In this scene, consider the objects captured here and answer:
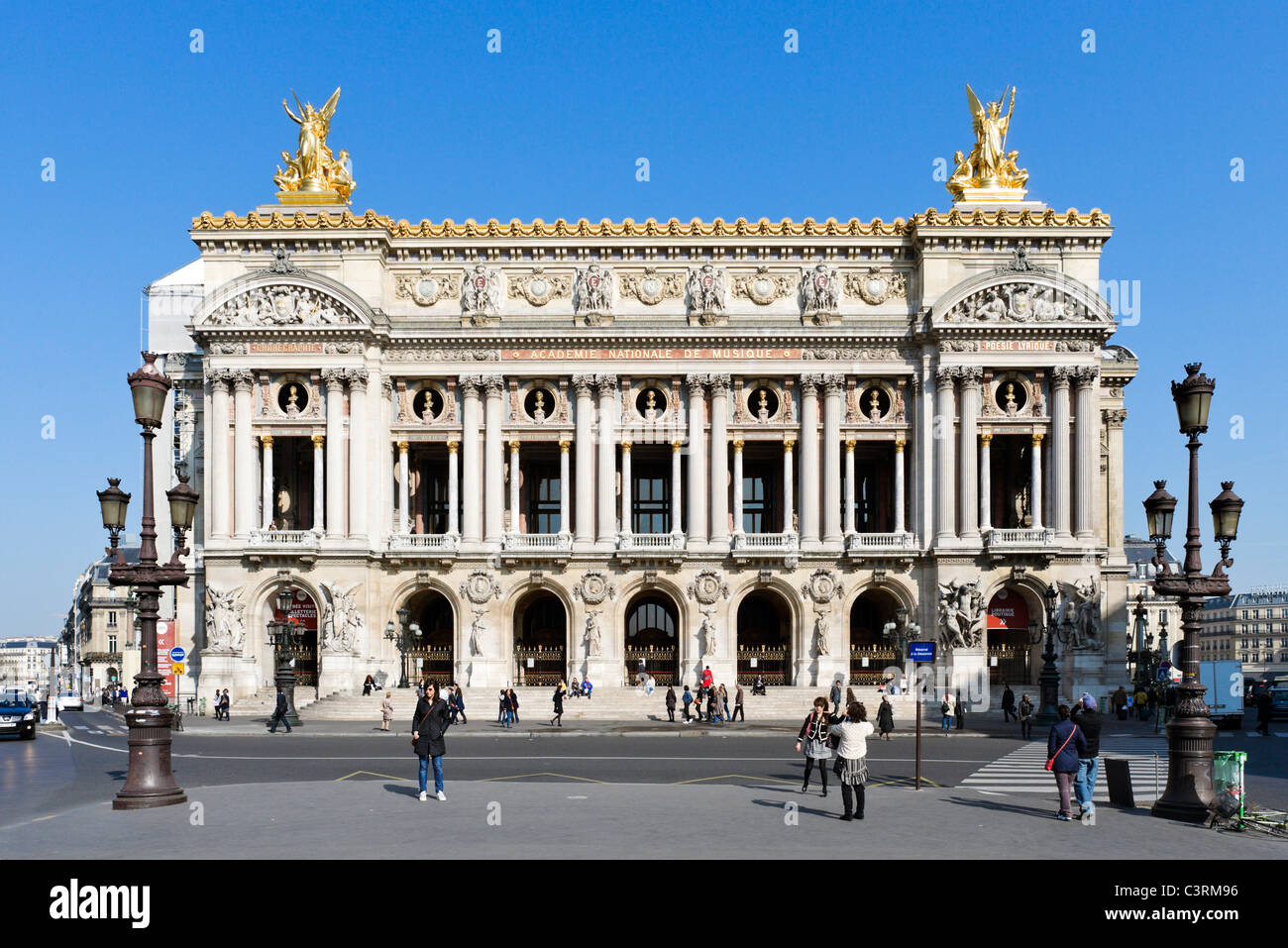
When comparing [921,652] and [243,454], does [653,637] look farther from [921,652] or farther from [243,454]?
[921,652]

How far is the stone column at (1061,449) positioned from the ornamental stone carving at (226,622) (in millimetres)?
37385

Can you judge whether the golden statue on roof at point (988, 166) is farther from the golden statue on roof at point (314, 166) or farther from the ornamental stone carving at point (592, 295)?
the golden statue on roof at point (314, 166)

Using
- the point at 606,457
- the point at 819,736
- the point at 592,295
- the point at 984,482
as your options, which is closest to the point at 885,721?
the point at 819,736

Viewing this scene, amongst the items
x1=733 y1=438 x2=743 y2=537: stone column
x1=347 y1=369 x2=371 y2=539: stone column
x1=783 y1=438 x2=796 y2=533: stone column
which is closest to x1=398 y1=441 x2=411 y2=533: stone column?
x1=347 y1=369 x2=371 y2=539: stone column

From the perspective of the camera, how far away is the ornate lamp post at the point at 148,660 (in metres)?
22.3

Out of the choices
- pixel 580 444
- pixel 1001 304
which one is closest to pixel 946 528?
pixel 1001 304

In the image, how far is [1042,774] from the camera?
29.2 metres

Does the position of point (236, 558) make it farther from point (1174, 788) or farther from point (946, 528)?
point (1174, 788)

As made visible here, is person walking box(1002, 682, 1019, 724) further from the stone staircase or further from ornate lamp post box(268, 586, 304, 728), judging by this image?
ornate lamp post box(268, 586, 304, 728)

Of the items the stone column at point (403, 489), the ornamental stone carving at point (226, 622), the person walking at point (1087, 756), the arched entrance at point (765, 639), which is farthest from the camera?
the arched entrance at point (765, 639)

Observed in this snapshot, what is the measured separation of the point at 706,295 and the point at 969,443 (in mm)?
14009

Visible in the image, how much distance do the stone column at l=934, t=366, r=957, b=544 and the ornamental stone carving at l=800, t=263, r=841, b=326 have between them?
5.78m

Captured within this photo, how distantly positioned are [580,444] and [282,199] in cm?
1919

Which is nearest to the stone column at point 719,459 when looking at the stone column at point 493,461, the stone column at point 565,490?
the stone column at point 565,490
